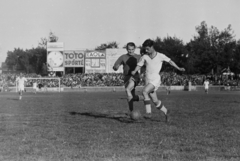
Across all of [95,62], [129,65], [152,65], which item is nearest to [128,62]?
[129,65]

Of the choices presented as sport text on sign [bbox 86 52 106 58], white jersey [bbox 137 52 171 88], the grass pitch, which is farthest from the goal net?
the grass pitch

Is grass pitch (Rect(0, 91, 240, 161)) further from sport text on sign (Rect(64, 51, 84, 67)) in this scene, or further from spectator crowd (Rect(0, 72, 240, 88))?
sport text on sign (Rect(64, 51, 84, 67))

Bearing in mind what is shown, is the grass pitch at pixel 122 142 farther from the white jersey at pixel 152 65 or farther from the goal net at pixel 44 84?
the goal net at pixel 44 84

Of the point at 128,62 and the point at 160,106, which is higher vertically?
the point at 128,62

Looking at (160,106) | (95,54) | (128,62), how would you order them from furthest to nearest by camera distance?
(95,54)
(128,62)
(160,106)

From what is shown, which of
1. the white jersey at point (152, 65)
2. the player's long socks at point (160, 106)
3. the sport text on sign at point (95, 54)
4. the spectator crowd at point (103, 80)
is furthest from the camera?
the sport text on sign at point (95, 54)

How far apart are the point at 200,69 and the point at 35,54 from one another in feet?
135

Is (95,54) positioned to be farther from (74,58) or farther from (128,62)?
(128,62)

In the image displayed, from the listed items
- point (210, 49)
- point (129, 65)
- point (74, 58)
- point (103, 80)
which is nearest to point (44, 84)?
point (103, 80)

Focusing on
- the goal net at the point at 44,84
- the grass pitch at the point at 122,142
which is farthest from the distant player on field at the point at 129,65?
the goal net at the point at 44,84

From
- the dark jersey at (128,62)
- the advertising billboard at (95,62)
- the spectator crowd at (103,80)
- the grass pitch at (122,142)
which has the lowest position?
the grass pitch at (122,142)

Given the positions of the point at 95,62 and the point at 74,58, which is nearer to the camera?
the point at 95,62

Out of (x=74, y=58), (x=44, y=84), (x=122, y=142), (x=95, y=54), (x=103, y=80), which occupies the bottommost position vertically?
(x=122, y=142)

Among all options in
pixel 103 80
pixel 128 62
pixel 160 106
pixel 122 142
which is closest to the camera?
pixel 122 142
